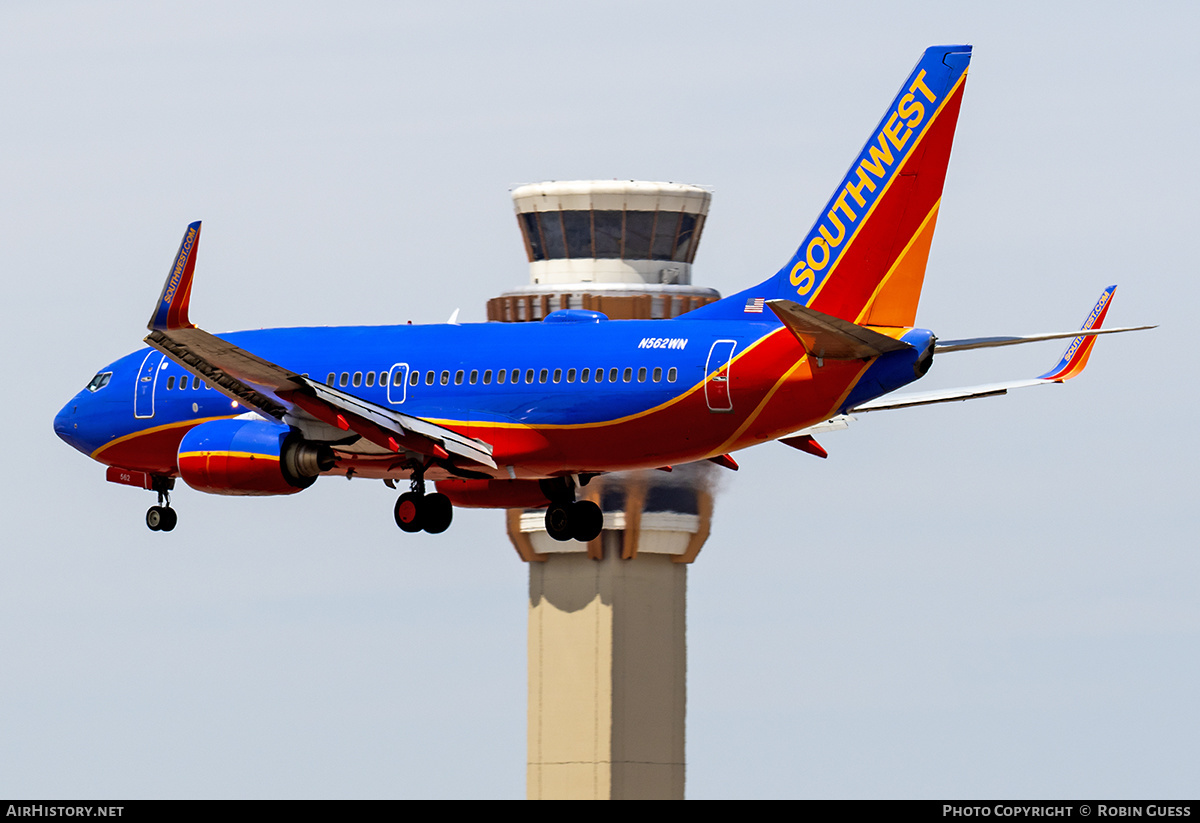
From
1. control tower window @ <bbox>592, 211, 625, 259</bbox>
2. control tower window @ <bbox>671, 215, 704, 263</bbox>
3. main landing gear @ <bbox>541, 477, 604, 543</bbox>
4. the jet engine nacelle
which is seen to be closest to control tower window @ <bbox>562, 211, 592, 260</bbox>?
control tower window @ <bbox>592, 211, 625, 259</bbox>

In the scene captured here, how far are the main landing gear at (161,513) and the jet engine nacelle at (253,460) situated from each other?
6369 mm

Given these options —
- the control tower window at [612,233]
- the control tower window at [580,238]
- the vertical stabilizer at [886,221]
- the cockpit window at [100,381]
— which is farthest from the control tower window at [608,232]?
the vertical stabilizer at [886,221]

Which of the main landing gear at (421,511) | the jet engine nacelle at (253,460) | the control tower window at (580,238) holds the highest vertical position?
the control tower window at (580,238)

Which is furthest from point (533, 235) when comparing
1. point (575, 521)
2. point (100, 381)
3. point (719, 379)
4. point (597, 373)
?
point (719, 379)

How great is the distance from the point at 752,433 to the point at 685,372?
78.0 inches

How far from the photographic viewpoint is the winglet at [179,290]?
5419cm

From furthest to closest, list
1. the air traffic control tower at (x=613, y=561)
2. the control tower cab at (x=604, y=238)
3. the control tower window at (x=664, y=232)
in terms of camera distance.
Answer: the control tower window at (x=664, y=232), the control tower cab at (x=604, y=238), the air traffic control tower at (x=613, y=561)

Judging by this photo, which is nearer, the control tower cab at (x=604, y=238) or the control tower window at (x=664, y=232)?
the control tower cab at (x=604, y=238)

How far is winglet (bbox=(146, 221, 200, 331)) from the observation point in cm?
5419

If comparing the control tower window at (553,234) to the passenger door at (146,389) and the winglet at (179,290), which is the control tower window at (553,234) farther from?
the winglet at (179,290)

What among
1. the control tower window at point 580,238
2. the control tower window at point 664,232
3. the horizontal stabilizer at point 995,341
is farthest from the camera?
the control tower window at point 664,232

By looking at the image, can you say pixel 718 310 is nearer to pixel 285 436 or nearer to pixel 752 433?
pixel 752 433

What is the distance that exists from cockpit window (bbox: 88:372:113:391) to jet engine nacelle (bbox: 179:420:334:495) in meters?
7.53

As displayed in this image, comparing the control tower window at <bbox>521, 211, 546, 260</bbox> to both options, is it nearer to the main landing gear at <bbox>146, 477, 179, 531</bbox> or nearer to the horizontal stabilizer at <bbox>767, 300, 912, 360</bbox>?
the main landing gear at <bbox>146, 477, 179, 531</bbox>
